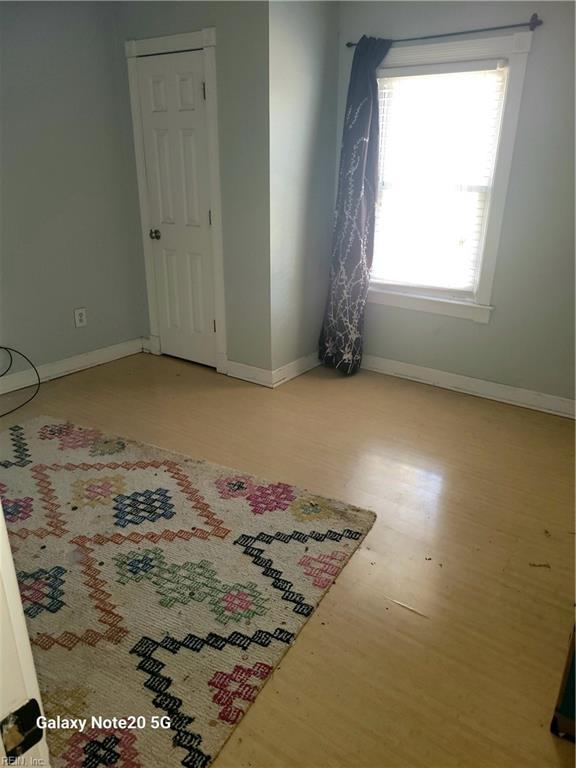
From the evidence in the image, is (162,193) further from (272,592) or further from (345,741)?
(345,741)

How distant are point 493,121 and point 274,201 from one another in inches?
52.2

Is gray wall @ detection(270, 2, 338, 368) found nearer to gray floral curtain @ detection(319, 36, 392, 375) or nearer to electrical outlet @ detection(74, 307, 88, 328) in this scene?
gray floral curtain @ detection(319, 36, 392, 375)

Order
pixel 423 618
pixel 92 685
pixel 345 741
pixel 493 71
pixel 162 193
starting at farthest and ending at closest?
pixel 162 193 → pixel 493 71 → pixel 423 618 → pixel 92 685 → pixel 345 741

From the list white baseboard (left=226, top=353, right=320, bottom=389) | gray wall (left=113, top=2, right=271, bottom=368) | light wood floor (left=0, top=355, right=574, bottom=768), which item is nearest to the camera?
light wood floor (left=0, top=355, right=574, bottom=768)

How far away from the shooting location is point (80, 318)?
146 inches

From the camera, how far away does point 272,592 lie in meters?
1.81

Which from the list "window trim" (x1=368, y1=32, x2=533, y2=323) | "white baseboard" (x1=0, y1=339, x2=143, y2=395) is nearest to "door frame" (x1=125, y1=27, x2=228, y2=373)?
"white baseboard" (x1=0, y1=339, x2=143, y2=395)

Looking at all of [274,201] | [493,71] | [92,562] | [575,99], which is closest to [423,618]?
[92,562]

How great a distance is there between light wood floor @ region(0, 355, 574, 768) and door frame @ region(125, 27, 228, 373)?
48cm

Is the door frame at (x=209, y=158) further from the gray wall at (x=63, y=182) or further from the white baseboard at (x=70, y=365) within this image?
the white baseboard at (x=70, y=365)

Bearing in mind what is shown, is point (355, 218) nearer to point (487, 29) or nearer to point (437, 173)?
point (437, 173)

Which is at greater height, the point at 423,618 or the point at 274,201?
the point at 274,201

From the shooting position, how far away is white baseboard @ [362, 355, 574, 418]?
10.4ft

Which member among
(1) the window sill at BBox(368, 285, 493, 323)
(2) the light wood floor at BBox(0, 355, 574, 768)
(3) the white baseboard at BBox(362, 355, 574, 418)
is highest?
(1) the window sill at BBox(368, 285, 493, 323)
